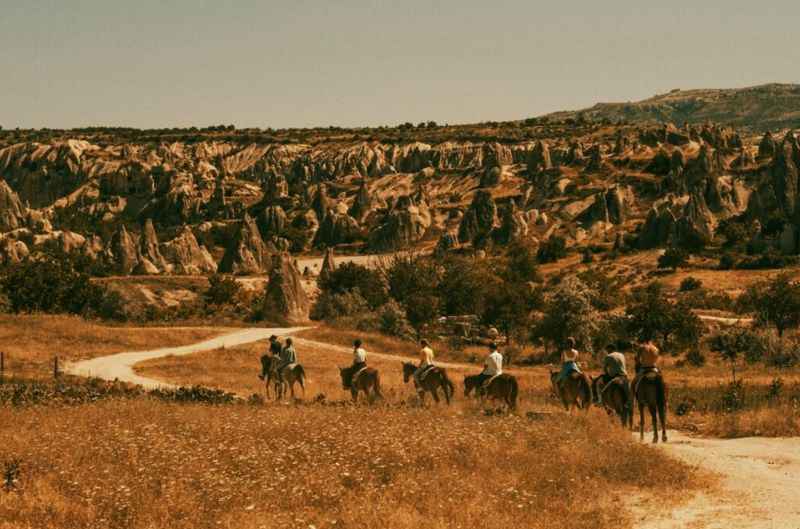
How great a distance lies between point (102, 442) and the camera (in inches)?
702

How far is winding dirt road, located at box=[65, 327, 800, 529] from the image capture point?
44.9 feet

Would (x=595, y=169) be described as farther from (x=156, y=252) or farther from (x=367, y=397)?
(x=367, y=397)

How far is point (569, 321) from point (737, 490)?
34163 mm

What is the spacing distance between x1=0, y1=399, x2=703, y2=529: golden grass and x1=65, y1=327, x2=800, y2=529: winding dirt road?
54 cm

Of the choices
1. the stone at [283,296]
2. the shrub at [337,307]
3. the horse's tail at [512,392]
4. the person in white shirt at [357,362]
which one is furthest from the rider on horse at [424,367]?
the shrub at [337,307]

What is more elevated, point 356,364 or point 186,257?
point 186,257

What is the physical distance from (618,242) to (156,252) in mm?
44938

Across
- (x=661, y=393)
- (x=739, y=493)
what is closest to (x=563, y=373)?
(x=661, y=393)

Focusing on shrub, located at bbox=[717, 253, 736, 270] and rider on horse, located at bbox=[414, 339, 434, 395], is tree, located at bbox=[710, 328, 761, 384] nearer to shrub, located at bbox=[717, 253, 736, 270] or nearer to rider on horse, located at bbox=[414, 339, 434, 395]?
rider on horse, located at bbox=[414, 339, 434, 395]

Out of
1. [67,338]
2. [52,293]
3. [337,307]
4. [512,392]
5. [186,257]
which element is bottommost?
[337,307]

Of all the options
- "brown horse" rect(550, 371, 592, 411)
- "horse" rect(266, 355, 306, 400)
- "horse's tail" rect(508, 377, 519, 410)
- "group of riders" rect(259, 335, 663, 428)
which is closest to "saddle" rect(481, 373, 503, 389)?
"group of riders" rect(259, 335, 663, 428)

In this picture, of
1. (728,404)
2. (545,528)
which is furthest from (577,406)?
(545,528)

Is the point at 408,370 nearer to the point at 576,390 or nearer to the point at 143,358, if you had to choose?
the point at 576,390

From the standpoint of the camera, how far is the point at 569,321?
4956cm
